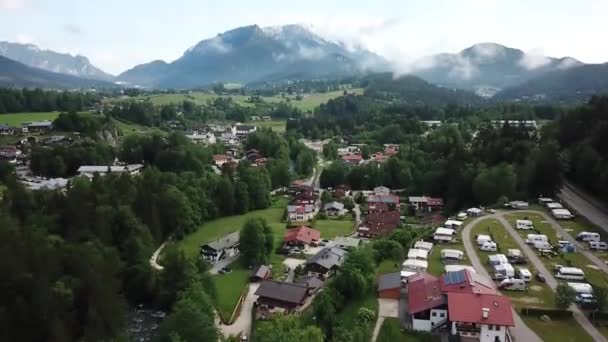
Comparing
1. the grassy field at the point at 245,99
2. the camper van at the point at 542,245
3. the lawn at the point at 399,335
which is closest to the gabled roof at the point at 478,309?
the lawn at the point at 399,335

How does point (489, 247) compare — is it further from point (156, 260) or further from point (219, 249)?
point (156, 260)

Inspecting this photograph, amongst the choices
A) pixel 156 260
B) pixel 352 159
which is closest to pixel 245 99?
pixel 352 159

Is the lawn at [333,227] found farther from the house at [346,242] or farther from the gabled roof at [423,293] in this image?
the gabled roof at [423,293]

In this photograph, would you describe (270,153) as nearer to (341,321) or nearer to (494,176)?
(494,176)

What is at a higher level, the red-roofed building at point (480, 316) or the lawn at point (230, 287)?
the red-roofed building at point (480, 316)

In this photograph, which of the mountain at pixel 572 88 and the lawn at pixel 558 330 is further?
the mountain at pixel 572 88

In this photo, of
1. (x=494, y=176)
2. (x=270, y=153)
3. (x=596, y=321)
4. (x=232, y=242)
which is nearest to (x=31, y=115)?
(x=270, y=153)

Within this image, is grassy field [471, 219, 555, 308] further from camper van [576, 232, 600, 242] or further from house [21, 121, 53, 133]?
house [21, 121, 53, 133]
